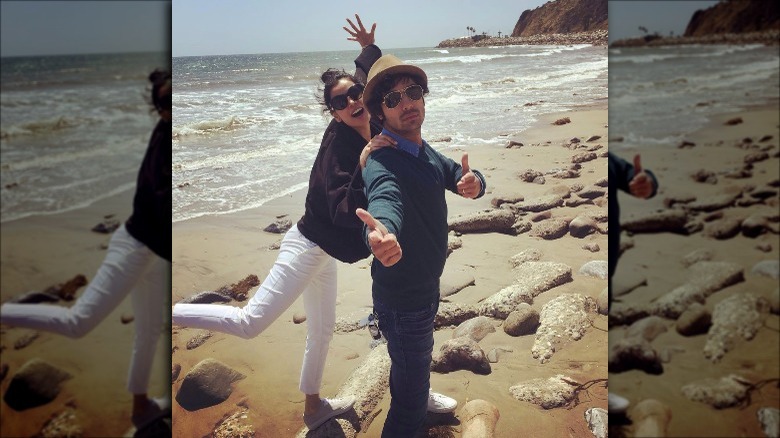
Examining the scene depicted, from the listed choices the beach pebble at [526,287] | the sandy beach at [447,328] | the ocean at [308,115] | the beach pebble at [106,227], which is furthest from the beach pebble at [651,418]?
the ocean at [308,115]

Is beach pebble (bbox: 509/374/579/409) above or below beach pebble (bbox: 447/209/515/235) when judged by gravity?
below

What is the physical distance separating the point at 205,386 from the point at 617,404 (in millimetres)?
1893

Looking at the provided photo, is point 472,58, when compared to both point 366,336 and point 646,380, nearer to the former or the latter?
point 366,336

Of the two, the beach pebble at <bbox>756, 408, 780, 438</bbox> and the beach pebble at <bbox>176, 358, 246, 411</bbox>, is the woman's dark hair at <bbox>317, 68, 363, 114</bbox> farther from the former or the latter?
the beach pebble at <bbox>756, 408, 780, 438</bbox>

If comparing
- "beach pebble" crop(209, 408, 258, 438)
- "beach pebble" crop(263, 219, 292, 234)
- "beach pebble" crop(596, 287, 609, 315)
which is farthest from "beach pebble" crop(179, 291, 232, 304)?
"beach pebble" crop(596, 287, 609, 315)

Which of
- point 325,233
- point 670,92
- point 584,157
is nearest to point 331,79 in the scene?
point 325,233

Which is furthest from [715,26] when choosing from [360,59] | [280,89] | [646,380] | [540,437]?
[280,89]

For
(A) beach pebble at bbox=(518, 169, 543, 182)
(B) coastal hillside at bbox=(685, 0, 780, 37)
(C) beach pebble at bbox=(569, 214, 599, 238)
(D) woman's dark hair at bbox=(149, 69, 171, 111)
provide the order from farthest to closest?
(A) beach pebble at bbox=(518, 169, 543, 182)
(C) beach pebble at bbox=(569, 214, 599, 238)
(D) woman's dark hair at bbox=(149, 69, 171, 111)
(B) coastal hillside at bbox=(685, 0, 780, 37)

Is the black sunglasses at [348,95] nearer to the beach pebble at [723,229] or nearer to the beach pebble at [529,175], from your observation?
the beach pebble at [723,229]

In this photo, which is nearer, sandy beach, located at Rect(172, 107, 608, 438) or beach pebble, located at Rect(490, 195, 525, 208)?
sandy beach, located at Rect(172, 107, 608, 438)

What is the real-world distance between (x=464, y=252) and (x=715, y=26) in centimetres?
204

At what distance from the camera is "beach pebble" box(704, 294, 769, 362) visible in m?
1.61

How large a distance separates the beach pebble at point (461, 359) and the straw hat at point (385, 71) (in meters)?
1.29

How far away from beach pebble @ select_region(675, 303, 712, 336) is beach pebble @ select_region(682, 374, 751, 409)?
165 millimetres
